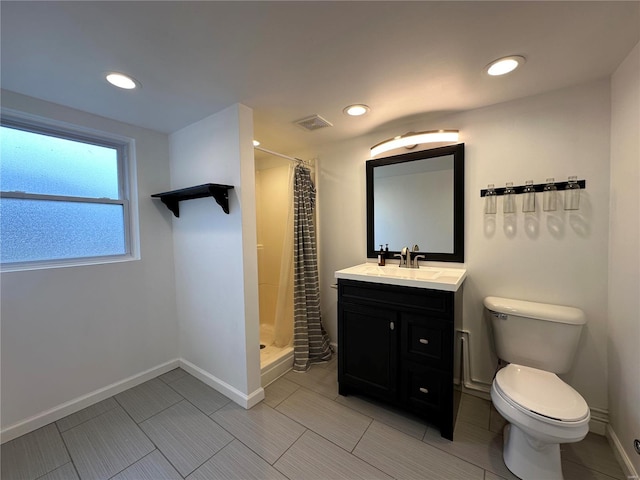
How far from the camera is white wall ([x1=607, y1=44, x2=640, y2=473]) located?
124 cm

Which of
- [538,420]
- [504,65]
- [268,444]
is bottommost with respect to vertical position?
[268,444]

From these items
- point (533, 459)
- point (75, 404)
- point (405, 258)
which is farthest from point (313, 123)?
point (75, 404)

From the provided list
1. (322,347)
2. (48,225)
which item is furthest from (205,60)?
(322,347)

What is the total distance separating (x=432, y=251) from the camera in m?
2.04

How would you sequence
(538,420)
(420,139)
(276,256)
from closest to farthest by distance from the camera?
(538,420)
(420,139)
(276,256)

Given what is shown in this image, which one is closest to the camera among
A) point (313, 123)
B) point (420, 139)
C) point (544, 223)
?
point (544, 223)

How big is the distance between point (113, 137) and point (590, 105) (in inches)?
130

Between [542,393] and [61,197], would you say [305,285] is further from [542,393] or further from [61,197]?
[61,197]

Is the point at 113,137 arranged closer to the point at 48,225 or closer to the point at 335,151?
the point at 48,225

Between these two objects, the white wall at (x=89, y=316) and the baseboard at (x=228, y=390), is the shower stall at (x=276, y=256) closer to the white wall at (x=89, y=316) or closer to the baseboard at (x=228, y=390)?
the baseboard at (x=228, y=390)

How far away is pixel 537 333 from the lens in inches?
60.1

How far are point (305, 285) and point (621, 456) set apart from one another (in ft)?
7.12

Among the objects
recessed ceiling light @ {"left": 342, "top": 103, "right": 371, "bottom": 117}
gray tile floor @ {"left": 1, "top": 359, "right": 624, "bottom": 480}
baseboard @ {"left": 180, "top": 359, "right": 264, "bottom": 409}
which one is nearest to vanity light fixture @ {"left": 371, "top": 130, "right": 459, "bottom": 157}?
recessed ceiling light @ {"left": 342, "top": 103, "right": 371, "bottom": 117}

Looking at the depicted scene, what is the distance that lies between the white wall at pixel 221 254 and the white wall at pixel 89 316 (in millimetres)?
186
